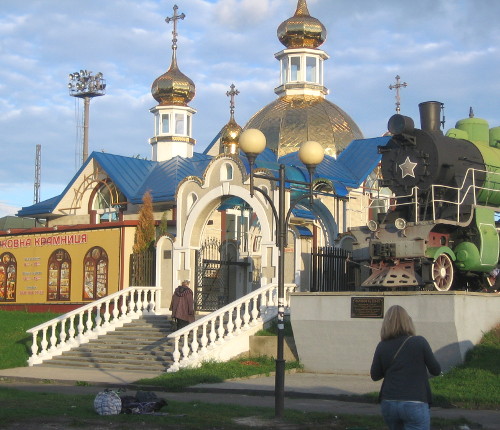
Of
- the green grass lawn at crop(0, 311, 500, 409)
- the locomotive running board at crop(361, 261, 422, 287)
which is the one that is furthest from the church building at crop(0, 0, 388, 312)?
the green grass lawn at crop(0, 311, 500, 409)

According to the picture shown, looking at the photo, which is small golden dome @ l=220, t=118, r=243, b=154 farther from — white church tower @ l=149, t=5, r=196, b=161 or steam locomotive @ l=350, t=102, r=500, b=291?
steam locomotive @ l=350, t=102, r=500, b=291

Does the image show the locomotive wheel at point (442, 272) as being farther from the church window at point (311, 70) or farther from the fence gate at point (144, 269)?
the church window at point (311, 70)

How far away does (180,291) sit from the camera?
21703mm

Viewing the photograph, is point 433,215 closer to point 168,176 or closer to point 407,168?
point 407,168

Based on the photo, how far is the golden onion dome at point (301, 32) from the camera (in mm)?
40562

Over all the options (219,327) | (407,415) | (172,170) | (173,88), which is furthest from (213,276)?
(407,415)

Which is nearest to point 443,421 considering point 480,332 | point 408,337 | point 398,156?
point 408,337

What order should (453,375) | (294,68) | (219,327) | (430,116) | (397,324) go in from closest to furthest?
(397,324) → (453,375) → (430,116) → (219,327) → (294,68)

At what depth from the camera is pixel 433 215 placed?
19000mm

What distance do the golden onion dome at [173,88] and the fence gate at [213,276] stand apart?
43.4 ft

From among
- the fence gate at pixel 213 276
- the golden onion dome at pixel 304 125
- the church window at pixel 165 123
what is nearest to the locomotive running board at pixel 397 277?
the fence gate at pixel 213 276

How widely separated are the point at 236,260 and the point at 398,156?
9.61 metres

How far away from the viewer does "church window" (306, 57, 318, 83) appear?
40.1 meters

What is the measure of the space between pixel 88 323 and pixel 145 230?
4813 millimetres
